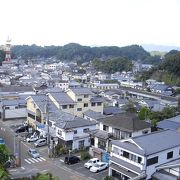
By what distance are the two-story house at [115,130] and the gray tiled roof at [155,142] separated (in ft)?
6.39

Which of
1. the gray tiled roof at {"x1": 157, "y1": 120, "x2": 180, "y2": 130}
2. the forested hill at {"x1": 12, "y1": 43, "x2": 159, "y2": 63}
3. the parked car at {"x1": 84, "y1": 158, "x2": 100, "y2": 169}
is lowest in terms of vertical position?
the parked car at {"x1": 84, "y1": 158, "x2": 100, "y2": 169}

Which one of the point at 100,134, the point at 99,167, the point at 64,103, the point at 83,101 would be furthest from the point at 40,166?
the point at 83,101

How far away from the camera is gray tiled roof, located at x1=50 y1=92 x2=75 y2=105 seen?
25.7 meters

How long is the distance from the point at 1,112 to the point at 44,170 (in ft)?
44.4

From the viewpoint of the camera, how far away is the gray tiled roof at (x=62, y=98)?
25730 mm

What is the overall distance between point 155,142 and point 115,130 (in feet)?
12.5

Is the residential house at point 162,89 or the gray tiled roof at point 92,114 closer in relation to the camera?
the gray tiled roof at point 92,114

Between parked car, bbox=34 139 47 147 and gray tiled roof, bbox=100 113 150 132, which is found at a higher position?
gray tiled roof, bbox=100 113 150 132

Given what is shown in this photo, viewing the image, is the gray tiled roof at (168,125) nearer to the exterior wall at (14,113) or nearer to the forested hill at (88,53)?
the exterior wall at (14,113)

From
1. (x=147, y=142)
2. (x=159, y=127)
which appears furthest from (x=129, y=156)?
(x=159, y=127)

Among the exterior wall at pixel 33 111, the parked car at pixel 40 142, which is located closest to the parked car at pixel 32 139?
the parked car at pixel 40 142

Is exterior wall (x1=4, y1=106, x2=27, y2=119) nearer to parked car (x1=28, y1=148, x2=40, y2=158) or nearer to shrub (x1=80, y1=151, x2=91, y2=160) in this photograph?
parked car (x1=28, y1=148, x2=40, y2=158)

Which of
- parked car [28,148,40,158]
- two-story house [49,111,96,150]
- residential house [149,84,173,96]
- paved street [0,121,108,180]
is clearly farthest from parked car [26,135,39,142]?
residential house [149,84,173,96]

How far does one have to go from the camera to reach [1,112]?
28.5 meters
